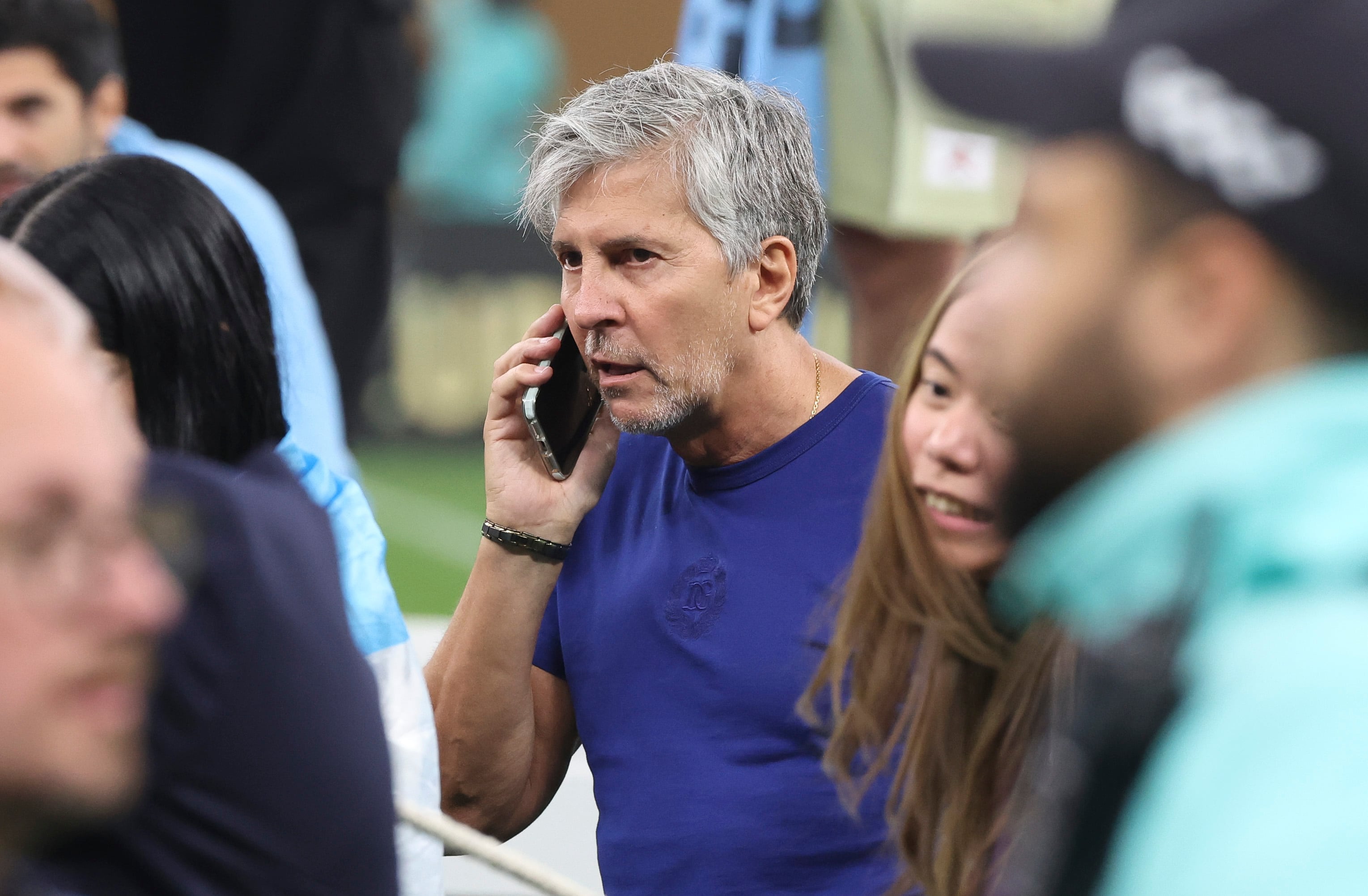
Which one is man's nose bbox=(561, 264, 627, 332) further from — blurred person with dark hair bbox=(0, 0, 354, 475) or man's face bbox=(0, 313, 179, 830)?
man's face bbox=(0, 313, 179, 830)

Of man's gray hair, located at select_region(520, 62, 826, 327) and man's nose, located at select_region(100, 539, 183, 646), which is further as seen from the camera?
man's gray hair, located at select_region(520, 62, 826, 327)

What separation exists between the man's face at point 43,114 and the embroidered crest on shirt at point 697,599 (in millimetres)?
2034

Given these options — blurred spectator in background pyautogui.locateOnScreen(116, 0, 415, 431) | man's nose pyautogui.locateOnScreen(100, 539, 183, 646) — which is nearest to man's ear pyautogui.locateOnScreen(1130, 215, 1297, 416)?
man's nose pyautogui.locateOnScreen(100, 539, 183, 646)

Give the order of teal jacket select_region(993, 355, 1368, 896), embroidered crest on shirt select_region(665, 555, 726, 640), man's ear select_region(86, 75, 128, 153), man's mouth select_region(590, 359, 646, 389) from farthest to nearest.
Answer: man's ear select_region(86, 75, 128, 153) < man's mouth select_region(590, 359, 646, 389) < embroidered crest on shirt select_region(665, 555, 726, 640) < teal jacket select_region(993, 355, 1368, 896)

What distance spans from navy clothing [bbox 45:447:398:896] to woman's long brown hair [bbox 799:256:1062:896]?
0.85 m

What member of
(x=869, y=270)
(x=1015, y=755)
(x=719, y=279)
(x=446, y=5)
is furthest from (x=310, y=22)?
(x=446, y=5)

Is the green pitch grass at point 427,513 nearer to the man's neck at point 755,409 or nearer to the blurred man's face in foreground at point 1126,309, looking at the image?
the man's neck at point 755,409

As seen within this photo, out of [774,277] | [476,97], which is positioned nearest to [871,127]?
[774,277]

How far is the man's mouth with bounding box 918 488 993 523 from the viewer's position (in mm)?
1895

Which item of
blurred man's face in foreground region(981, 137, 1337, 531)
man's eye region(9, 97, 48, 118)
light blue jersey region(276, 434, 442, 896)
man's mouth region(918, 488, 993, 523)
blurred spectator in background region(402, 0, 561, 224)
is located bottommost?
blurred spectator in background region(402, 0, 561, 224)

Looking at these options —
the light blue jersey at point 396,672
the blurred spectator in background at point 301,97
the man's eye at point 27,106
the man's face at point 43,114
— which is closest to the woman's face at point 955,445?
the light blue jersey at point 396,672

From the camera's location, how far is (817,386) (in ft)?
8.20

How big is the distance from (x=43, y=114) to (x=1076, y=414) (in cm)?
337

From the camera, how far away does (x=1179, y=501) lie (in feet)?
2.58
